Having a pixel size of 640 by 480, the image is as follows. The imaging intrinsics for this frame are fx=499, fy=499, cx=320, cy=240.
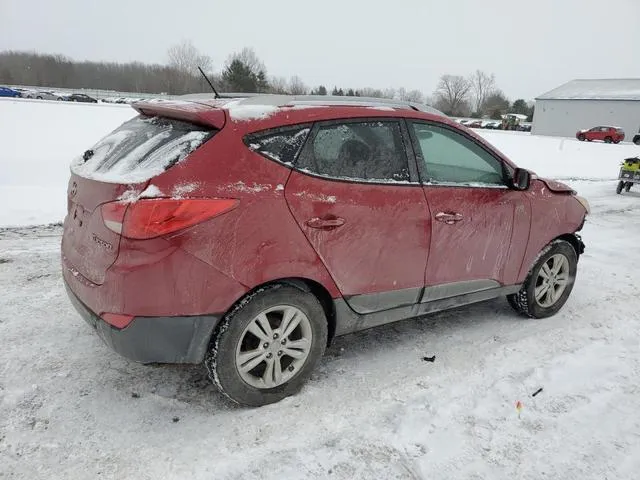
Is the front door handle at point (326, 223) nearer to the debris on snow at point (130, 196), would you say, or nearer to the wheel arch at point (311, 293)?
the wheel arch at point (311, 293)

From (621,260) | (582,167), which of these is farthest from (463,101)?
(621,260)

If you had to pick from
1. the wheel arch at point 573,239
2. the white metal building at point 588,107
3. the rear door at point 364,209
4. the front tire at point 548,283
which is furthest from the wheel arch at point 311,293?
the white metal building at point 588,107

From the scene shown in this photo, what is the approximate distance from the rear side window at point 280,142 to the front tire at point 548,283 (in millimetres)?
2439

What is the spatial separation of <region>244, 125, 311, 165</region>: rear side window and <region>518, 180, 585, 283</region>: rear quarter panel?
80.9 inches

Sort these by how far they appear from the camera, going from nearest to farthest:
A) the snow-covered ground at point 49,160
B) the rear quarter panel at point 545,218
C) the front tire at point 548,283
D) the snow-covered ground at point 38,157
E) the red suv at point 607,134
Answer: the rear quarter panel at point 545,218 < the front tire at point 548,283 < the snow-covered ground at point 38,157 < the snow-covered ground at point 49,160 < the red suv at point 607,134

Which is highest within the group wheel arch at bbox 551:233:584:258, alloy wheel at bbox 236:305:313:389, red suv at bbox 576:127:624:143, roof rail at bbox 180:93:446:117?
red suv at bbox 576:127:624:143

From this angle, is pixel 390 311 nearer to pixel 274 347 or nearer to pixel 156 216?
pixel 274 347

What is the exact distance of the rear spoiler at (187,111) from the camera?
262cm

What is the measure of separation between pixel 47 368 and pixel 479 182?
3.16 meters

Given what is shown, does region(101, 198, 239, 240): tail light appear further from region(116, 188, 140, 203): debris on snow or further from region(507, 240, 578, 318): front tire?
region(507, 240, 578, 318): front tire

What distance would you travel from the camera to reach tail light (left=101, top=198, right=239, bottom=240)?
235cm

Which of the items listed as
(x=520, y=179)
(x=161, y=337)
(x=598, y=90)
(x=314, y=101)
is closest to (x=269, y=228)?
(x=161, y=337)

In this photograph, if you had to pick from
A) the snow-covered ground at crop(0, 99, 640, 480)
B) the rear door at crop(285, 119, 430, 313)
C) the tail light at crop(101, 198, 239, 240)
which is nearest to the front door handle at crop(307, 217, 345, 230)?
the rear door at crop(285, 119, 430, 313)

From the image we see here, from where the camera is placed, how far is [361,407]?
2914 mm
